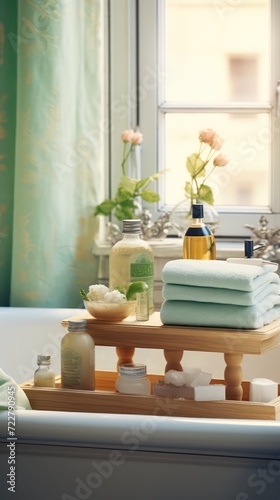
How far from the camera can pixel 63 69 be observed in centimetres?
255

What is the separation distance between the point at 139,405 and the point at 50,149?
1090mm

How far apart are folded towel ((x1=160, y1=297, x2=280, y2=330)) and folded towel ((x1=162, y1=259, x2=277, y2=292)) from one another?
4cm

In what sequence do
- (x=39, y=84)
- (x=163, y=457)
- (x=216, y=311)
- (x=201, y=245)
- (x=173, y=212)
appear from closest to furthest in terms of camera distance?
(x=163, y=457) < (x=216, y=311) < (x=201, y=245) < (x=39, y=84) < (x=173, y=212)

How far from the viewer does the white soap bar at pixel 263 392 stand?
166 centimetres

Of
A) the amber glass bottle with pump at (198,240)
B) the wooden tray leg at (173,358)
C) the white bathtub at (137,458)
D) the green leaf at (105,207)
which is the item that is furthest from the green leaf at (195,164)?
the white bathtub at (137,458)

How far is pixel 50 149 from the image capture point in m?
2.53

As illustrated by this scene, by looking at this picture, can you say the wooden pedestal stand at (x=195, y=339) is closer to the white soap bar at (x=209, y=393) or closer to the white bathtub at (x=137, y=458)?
the white soap bar at (x=209, y=393)

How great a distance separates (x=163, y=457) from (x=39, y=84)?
4.62 ft

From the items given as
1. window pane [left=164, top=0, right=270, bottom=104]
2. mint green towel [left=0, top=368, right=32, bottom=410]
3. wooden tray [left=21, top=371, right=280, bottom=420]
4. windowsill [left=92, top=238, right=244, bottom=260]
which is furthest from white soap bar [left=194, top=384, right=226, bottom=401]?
window pane [left=164, top=0, right=270, bottom=104]

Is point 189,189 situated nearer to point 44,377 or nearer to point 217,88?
point 217,88

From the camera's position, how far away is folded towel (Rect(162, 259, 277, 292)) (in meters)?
1.62

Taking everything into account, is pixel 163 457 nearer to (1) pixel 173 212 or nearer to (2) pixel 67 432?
(2) pixel 67 432

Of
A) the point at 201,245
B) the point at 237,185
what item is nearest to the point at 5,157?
the point at 237,185

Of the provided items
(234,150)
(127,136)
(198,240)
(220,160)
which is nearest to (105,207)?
(127,136)
